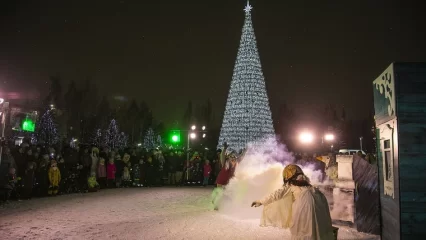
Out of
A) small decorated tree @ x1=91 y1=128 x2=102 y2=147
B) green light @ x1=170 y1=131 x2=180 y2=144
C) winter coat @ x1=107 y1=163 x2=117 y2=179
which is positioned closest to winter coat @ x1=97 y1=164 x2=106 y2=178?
winter coat @ x1=107 y1=163 x2=117 y2=179

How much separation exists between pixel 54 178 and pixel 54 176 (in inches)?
3.5

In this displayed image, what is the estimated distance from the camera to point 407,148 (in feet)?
18.5

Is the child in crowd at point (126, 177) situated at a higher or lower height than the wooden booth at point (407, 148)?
lower

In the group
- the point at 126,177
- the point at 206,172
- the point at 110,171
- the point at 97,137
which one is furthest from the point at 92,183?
the point at 97,137

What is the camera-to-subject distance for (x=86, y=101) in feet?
192

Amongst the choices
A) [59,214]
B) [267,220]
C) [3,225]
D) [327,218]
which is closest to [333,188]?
[267,220]

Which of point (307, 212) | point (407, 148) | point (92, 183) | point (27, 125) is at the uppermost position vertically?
point (27, 125)

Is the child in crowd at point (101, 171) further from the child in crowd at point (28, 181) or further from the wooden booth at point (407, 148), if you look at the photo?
the wooden booth at point (407, 148)

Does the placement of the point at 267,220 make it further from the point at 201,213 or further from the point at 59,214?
the point at 59,214

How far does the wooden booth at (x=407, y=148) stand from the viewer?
5.53 meters

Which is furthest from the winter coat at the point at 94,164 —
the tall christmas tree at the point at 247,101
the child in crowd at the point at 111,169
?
the tall christmas tree at the point at 247,101

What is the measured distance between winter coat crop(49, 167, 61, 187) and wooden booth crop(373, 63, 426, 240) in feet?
44.7

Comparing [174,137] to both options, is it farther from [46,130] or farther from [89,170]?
[46,130]

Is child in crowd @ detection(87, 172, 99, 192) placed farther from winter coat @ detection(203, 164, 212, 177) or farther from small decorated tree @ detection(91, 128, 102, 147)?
small decorated tree @ detection(91, 128, 102, 147)
